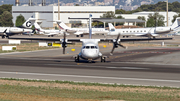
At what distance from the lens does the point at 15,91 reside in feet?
64.2

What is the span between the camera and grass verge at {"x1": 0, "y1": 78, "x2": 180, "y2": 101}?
17.4m

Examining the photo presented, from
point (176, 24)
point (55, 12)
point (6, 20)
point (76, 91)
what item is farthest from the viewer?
point (6, 20)

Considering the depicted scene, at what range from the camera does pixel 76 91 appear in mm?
19828

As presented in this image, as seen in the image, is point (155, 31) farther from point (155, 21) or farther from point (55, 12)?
point (55, 12)

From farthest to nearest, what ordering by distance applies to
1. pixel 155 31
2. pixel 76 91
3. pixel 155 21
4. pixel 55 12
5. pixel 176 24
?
pixel 55 12
pixel 155 21
pixel 176 24
pixel 155 31
pixel 76 91

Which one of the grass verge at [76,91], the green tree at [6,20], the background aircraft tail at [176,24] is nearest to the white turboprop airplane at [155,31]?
the background aircraft tail at [176,24]

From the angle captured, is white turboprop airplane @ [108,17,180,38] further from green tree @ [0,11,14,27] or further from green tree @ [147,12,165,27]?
green tree @ [0,11,14,27]

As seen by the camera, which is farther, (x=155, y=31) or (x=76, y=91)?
(x=155, y=31)

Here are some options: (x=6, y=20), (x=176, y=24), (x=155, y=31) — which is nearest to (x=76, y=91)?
(x=155, y=31)

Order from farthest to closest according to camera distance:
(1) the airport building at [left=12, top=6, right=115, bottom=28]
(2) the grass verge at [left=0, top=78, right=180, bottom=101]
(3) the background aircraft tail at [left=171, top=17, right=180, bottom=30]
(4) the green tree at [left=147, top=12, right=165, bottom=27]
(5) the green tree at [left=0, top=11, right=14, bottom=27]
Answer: (5) the green tree at [left=0, top=11, right=14, bottom=27] < (1) the airport building at [left=12, top=6, right=115, bottom=28] < (4) the green tree at [left=147, top=12, right=165, bottom=27] < (3) the background aircraft tail at [left=171, top=17, right=180, bottom=30] < (2) the grass verge at [left=0, top=78, right=180, bottom=101]

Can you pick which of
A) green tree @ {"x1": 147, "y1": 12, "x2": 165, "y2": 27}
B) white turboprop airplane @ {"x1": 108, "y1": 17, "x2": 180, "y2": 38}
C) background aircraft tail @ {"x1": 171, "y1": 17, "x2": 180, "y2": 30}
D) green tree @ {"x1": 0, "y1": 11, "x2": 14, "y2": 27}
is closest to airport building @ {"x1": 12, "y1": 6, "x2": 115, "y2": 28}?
green tree @ {"x1": 0, "y1": 11, "x2": 14, "y2": 27}

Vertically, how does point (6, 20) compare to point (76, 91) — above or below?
above

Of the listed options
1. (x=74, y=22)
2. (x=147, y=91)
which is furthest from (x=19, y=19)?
(x=147, y=91)

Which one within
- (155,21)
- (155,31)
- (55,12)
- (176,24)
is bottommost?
(155,31)
